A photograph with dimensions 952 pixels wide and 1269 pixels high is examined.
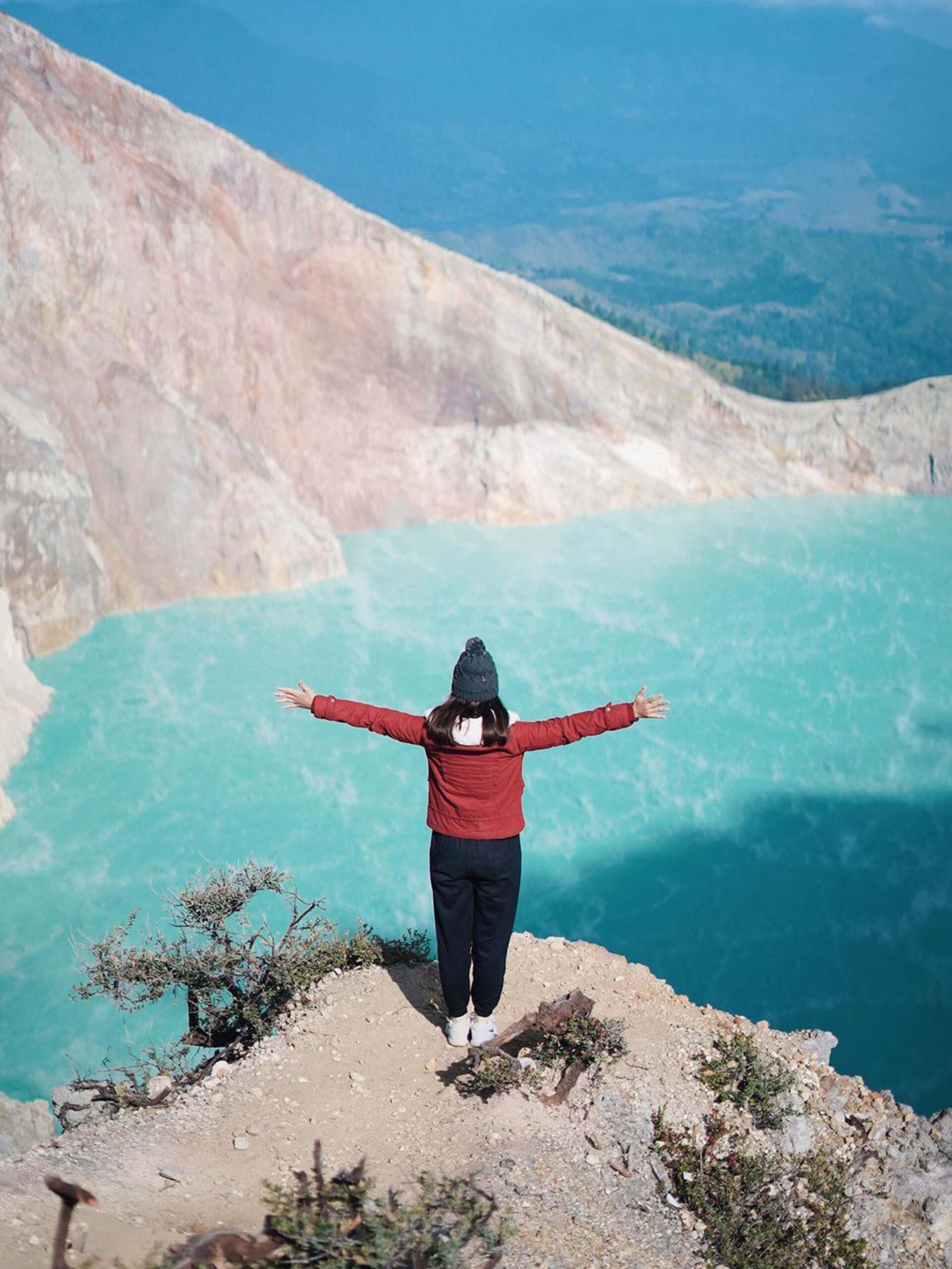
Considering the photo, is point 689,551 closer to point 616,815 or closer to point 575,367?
point 575,367

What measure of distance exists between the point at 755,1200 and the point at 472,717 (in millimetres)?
2958

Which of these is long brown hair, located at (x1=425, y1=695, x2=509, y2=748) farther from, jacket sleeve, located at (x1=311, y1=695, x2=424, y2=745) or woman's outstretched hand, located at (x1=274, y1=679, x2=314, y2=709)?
woman's outstretched hand, located at (x1=274, y1=679, x2=314, y2=709)

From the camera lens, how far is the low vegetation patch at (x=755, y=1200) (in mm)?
5836

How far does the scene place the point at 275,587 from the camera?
2452 centimetres

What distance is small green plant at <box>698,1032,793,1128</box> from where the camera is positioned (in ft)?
22.3

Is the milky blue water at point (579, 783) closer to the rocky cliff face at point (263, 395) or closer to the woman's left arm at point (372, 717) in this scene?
the rocky cliff face at point (263, 395)

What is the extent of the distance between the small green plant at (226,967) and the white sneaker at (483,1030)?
1.34 metres

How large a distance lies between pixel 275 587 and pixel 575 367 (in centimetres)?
1342

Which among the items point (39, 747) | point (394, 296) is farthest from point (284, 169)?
point (39, 747)

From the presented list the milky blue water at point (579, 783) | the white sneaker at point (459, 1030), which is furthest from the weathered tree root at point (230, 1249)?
the milky blue water at point (579, 783)

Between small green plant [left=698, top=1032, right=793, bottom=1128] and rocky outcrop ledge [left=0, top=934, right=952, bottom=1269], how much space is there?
0.09 meters

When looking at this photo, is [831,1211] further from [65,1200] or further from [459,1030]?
[65,1200]

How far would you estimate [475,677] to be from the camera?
244 inches

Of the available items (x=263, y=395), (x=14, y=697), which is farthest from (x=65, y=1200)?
(x=263, y=395)
